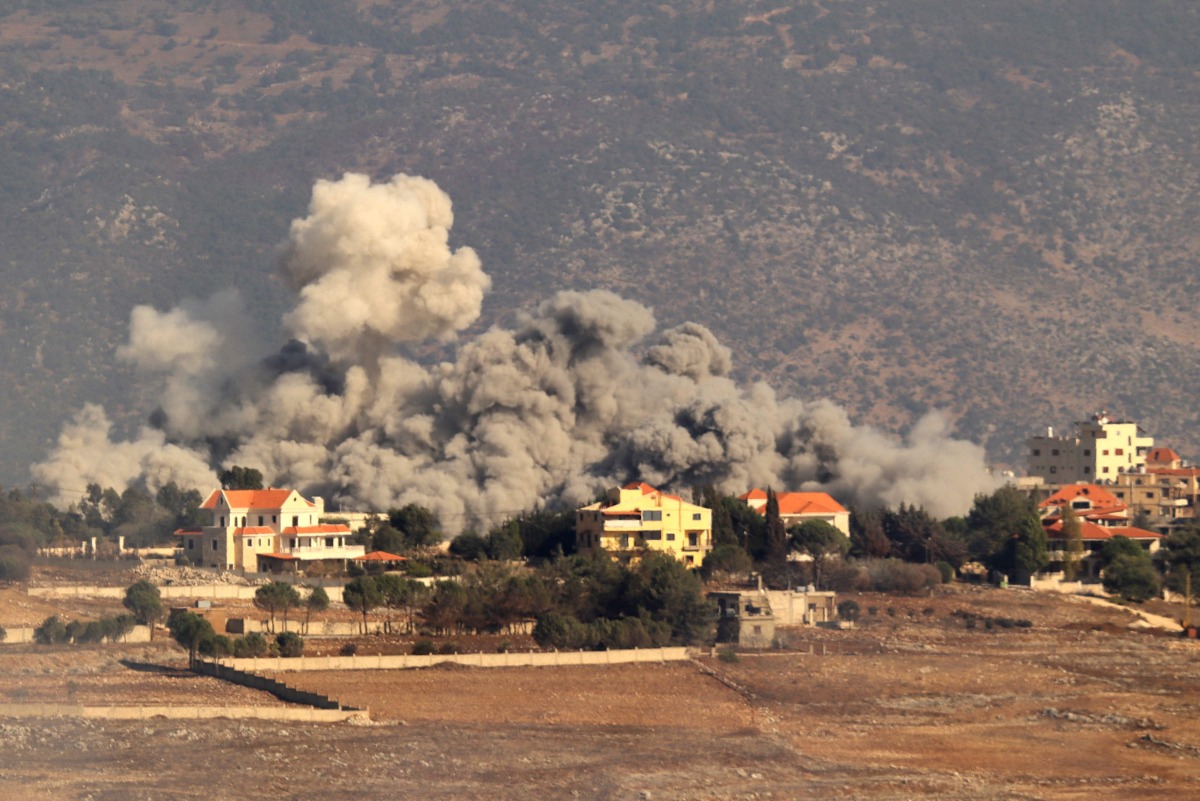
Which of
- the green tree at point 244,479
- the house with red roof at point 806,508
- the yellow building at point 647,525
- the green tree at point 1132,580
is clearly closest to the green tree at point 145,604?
the yellow building at point 647,525

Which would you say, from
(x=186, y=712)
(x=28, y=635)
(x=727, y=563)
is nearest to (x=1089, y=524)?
(x=727, y=563)

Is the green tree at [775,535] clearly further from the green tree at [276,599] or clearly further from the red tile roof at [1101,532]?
the green tree at [276,599]

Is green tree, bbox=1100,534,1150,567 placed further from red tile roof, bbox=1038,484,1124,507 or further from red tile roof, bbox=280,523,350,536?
red tile roof, bbox=280,523,350,536

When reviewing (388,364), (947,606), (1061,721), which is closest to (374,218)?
(388,364)

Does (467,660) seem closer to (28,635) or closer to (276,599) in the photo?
(276,599)

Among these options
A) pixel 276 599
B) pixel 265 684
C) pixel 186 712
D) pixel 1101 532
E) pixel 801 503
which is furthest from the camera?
pixel 1101 532

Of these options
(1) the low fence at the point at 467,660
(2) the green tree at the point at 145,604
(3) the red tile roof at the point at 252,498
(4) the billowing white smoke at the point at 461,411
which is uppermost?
(4) the billowing white smoke at the point at 461,411
